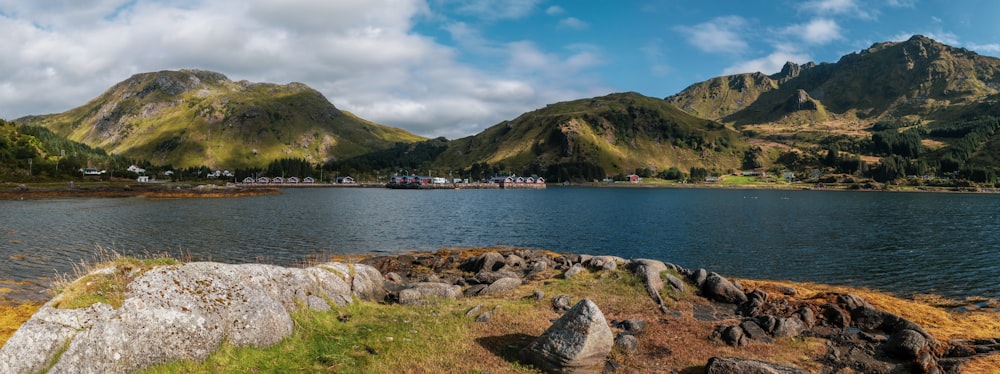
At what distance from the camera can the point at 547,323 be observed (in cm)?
2403

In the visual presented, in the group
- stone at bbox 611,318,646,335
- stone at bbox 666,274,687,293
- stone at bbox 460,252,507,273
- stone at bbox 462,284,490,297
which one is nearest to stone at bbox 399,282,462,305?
stone at bbox 462,284,490,297

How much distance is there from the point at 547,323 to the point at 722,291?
15834 mm

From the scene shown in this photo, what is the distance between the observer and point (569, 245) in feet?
228

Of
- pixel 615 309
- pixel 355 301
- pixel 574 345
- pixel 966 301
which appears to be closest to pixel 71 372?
pixel 355 301

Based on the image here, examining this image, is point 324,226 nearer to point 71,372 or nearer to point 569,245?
point 569,245

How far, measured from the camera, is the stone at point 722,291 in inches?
1268

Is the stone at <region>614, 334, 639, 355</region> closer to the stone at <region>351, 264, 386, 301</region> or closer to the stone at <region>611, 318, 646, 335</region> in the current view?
the stone at <region>611, 318, 646, 335</region>

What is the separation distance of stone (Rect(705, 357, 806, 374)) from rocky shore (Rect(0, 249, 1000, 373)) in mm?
53

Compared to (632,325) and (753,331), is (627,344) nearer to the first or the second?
(632,325)

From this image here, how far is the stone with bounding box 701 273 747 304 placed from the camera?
32.2 meters

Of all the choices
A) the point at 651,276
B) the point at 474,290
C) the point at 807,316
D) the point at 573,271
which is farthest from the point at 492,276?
the point at 807,316

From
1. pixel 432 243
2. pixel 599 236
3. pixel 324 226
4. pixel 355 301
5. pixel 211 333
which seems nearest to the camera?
pixel 211 333

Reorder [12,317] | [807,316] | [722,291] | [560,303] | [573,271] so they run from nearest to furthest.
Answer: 1. [12,317]
2. [807,316]
3. [560,303]
4. [722,291]
5. [573,271]

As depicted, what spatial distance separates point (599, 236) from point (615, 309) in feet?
167
